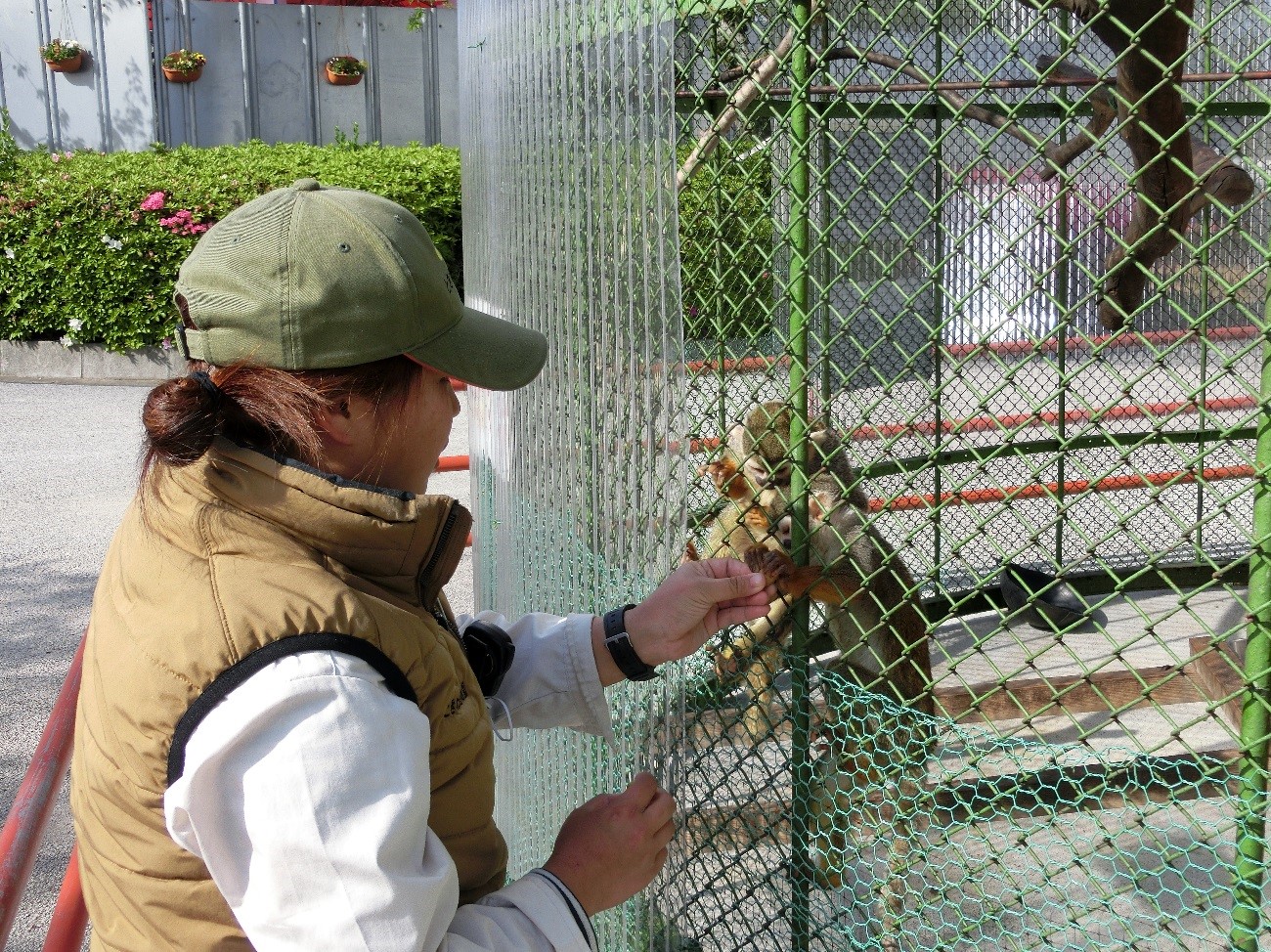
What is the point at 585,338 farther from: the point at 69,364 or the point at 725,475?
the point at 69,364

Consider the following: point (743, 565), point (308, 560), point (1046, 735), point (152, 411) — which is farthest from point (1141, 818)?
point (1046, 735)

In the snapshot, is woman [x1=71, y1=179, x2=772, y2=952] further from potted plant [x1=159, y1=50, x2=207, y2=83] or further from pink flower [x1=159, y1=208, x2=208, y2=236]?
potted plant [x1=159, y1=50, x2=207, y2=83]

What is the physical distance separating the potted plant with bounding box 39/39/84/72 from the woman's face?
44.3 ft

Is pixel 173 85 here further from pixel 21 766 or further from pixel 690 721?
pixel 690 721

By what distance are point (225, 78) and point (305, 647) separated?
46.1 feet

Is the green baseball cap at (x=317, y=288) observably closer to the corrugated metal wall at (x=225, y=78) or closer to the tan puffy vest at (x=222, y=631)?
the tan puffy vest at (x=222, y=631)

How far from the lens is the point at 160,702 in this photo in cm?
105

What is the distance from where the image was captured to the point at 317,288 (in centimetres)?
115

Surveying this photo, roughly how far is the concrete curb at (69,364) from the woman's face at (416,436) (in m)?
9.82

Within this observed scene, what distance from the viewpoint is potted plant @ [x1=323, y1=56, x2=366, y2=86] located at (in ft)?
44.4

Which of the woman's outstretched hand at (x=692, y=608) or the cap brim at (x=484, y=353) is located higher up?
the cap brim at (x=484, y=353)

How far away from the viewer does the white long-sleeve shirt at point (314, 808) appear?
0.98 m

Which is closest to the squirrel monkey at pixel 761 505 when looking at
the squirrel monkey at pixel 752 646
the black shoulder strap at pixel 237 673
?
the squirrel monkey at pixel 752 646

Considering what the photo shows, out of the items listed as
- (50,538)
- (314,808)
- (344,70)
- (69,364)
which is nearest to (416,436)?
(314,808)
